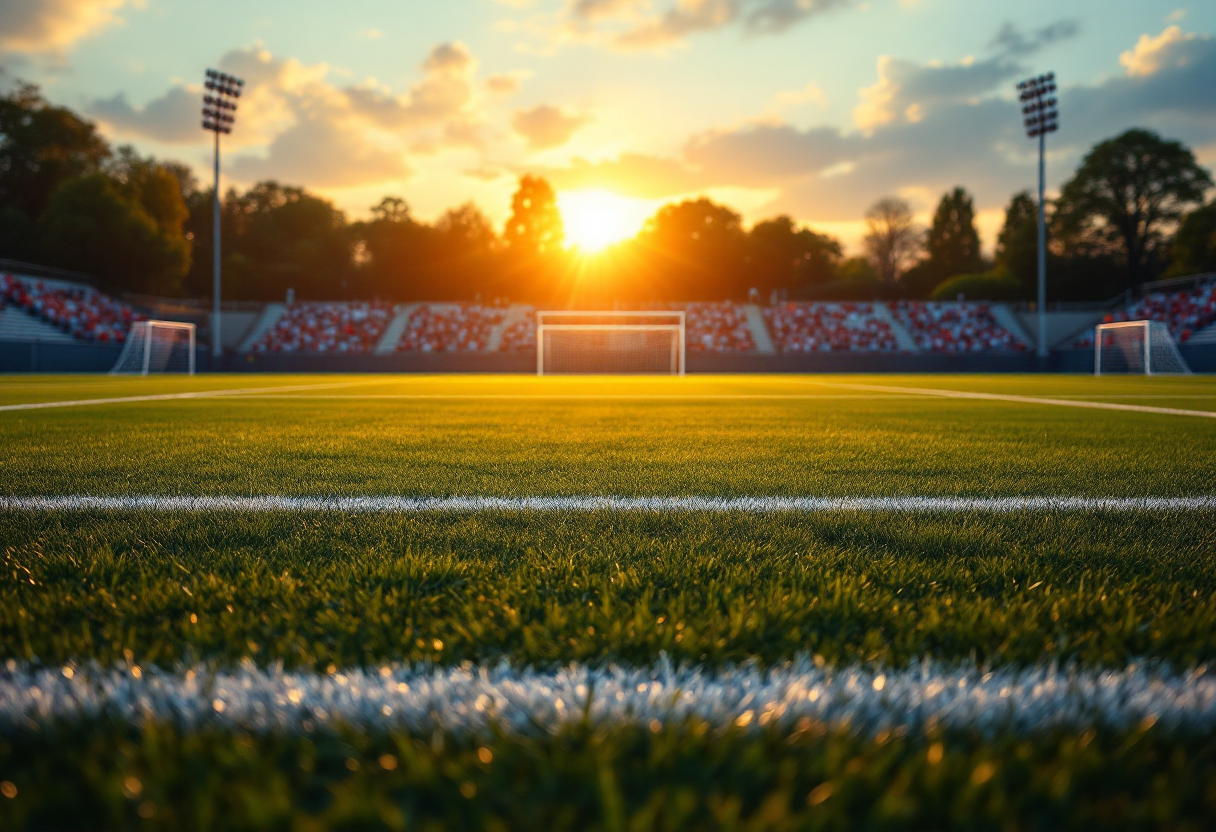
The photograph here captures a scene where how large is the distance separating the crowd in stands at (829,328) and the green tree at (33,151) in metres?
42.6

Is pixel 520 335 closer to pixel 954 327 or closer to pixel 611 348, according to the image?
pixel 611 348

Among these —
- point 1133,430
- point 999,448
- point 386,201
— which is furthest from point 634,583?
point 386,201

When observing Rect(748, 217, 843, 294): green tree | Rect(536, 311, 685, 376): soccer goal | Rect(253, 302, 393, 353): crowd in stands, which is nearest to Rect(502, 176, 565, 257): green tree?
Rect(748, 217, 843, 294): green tree

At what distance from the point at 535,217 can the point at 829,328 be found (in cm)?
3213

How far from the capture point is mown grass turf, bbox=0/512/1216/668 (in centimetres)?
116

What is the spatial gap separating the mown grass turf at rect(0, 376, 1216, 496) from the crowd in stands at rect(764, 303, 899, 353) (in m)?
28.1

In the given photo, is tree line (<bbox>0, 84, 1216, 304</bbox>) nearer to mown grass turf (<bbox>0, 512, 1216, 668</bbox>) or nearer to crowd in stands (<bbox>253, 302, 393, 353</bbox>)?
crowd in stands (<bbox>253, 302, 393, 353</bbox>)

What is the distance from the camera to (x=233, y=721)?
907mm

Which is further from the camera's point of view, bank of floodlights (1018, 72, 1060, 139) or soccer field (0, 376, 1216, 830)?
bank of floodlights (1018, 72, 1060, 139)

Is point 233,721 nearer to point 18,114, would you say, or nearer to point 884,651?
point 884,651

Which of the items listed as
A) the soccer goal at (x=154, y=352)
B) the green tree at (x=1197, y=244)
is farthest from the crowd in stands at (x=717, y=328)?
the green tree at (x=1197, y=244)

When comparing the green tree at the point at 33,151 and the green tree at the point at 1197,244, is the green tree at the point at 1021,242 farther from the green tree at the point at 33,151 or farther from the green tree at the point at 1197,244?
the green tree at the point at 33,151

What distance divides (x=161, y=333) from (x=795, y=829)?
33.1m

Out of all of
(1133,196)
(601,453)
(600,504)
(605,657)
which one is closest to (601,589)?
(605,657)
